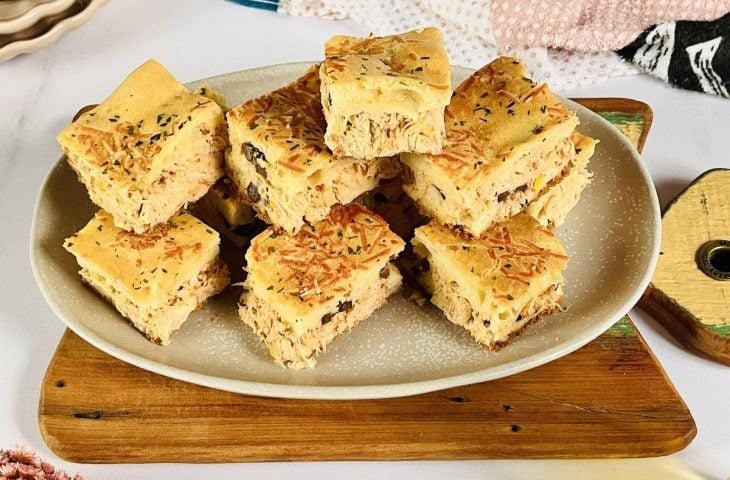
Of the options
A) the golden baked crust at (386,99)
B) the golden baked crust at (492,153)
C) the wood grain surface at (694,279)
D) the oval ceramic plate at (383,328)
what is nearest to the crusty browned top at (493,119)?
the golden baked crust at (492,153)

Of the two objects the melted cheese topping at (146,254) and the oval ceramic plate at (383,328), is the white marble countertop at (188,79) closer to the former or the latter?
the oval ceramic plate at (383,328)

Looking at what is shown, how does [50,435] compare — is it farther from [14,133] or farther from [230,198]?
[14,133]

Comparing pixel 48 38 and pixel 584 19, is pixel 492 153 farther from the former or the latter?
pixel 48 38

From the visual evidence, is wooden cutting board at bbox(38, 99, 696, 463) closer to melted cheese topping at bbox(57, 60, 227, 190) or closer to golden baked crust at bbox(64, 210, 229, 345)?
golden baked crust at bbox(64, 210, 229, 345)

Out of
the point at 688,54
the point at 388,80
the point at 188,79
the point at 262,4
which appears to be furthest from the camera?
the point at 262,4

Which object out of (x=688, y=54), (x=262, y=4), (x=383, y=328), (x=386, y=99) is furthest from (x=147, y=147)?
(x=688, y=54)

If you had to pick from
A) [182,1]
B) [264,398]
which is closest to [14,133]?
[182,1]
